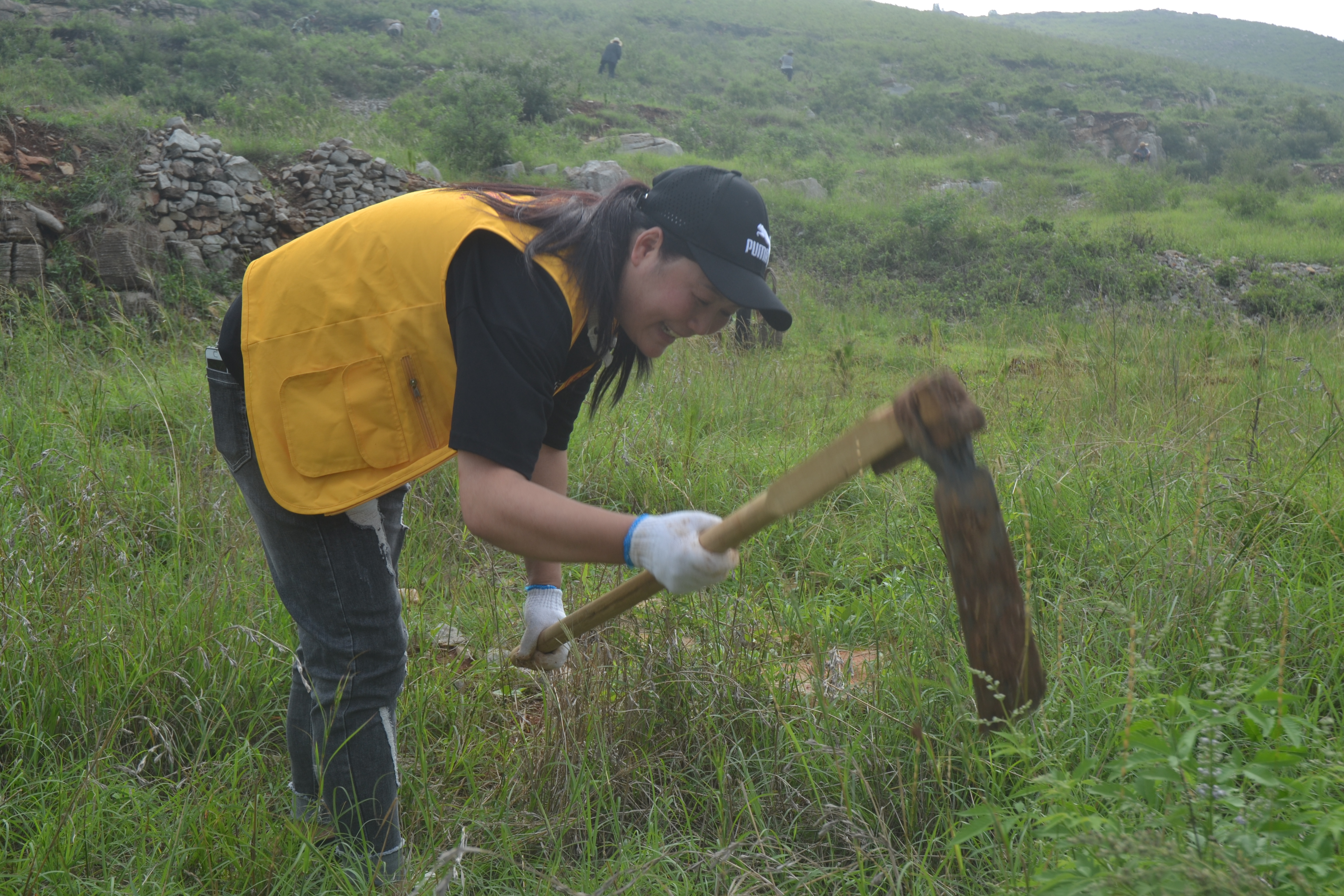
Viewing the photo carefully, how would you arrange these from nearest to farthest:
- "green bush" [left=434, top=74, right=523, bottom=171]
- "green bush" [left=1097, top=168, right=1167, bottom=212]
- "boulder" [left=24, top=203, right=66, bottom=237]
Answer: "boulder" [left=24, top=203, right=66, bottom=237]
"green bush" [left=434, top=74, right=523, bottom=171]
"green bush" [left=1097, top=168, right=1167, bottom=212]

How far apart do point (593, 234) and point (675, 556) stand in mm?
651

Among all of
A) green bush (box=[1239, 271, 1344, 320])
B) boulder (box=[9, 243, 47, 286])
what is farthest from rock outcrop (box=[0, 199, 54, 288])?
green bush (box=[1239, 271, 1344, 320])

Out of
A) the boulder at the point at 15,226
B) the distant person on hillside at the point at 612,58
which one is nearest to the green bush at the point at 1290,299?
the boulder at the point at 15,226

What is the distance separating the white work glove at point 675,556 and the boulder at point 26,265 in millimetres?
6258

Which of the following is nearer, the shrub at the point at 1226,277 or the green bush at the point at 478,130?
the shrub at the point at 1226,277

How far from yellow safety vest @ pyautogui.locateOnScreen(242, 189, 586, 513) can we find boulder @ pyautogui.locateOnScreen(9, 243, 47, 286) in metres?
5.58

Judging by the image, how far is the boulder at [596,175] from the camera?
38.4 feet

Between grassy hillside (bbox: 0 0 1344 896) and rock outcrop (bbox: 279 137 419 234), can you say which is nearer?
grassy hillside (bbox: 0 0 1344 896)

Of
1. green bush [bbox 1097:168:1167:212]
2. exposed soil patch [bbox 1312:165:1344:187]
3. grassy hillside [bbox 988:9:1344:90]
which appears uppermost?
grassy hillside [bbox 988:9:1344:90]

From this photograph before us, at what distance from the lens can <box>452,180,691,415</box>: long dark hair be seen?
1.62 m

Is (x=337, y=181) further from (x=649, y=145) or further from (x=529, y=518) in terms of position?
(x=649, y=145)

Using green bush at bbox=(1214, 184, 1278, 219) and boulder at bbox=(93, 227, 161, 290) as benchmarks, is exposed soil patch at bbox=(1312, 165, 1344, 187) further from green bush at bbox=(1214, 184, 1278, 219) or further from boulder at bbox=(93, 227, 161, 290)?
boulder at bbox=(93, 227, 161, 290)

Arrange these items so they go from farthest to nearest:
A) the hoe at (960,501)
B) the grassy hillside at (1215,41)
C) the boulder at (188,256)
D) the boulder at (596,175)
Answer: the grassy hillside at (1215,41), the boulder at (596,175), the boulder at (188,256), the hoe at (960,501)

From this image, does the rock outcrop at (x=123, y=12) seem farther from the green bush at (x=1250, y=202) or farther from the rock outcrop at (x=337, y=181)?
the green bush at (x=1250, y=202)
